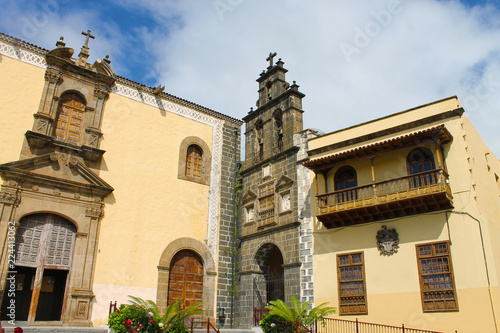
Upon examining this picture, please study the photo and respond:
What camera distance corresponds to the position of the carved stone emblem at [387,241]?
1266 cm

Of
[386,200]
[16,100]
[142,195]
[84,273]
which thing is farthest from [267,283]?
[16,100]

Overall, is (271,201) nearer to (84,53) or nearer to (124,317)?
(124,317)

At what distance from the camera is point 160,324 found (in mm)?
12062

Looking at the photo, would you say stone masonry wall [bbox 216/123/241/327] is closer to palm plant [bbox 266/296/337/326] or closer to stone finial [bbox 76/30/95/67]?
palm plant [bbox 266/296/337/326]

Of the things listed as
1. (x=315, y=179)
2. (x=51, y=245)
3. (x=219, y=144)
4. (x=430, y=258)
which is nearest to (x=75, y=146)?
(x=51, y=245)

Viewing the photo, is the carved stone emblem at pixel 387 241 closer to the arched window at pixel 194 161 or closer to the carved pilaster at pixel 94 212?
the arched window at pixel 194 161

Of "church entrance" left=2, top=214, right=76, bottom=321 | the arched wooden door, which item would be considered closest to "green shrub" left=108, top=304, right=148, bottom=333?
"church entrance" left=2, top=214, right=76, bottom=321

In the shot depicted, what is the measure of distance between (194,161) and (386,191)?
340 inches

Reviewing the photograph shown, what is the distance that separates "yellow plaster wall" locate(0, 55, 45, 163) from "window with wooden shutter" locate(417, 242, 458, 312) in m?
12.9

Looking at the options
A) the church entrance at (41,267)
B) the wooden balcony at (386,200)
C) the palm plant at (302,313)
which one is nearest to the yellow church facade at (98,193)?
the church entrance at (41,267)

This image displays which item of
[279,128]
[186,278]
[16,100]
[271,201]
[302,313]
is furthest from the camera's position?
[279,128]

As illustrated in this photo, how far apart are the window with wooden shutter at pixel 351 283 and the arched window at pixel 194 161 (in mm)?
7313

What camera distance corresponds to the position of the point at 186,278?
16484 millimetres

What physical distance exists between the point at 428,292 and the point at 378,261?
1707 mm
